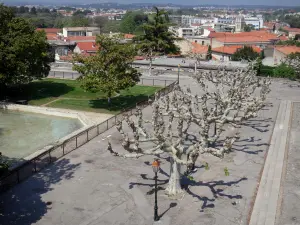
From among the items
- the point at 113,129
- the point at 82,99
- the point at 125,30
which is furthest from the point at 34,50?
the point at 125,30

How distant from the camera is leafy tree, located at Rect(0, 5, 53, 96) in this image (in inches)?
1428

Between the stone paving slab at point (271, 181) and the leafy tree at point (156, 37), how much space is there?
28.3 m

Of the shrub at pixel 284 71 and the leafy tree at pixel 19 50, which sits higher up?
the leafy tree at pixel 19 50

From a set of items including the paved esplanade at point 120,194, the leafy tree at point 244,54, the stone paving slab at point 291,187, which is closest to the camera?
the paved esplanade at point 120,194

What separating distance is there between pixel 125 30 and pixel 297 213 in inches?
5307

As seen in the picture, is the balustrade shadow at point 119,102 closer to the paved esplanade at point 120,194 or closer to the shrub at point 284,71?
the paved esplanade at point 120,194

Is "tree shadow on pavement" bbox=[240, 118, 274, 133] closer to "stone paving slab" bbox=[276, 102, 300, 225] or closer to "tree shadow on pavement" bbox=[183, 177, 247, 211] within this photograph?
"stone paving slab" bbox=[276, 102, 300, 225]

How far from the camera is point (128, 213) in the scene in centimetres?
1788

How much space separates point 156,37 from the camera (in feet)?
190

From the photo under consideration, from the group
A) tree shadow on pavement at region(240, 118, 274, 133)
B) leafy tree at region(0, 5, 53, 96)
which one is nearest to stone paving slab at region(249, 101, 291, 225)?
tree shadow on pavement at region(240, 118, 274, 133)

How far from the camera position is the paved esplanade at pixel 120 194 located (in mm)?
17531

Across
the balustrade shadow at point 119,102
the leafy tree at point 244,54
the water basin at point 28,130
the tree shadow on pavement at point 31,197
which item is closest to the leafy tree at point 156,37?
the balustrade shadow at point 119,102

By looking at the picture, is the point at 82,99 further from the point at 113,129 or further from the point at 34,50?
the point at 113,129

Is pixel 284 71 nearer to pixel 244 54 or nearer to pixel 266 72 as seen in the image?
pixel 266 72
